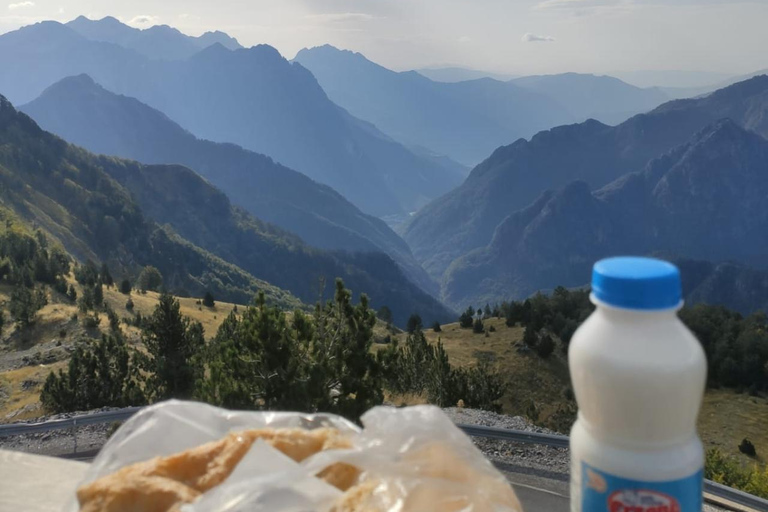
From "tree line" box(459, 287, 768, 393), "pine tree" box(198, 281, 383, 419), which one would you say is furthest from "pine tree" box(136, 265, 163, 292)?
"pine tree" box(198, 281, 383, 419)

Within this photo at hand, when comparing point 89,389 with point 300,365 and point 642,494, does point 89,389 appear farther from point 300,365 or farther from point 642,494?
point 642,494

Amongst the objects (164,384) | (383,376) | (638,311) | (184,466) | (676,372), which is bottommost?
(164,384)

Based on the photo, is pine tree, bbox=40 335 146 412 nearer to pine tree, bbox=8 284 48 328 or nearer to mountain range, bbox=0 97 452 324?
pine tree, bbox=8 284 48 328

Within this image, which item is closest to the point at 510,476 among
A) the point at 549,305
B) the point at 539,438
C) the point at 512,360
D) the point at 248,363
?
the point at 539,438

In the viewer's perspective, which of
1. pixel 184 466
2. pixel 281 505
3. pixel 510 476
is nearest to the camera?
pixel 281 505

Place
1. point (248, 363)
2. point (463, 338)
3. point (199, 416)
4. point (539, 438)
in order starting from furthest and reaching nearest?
point (463, 338) < point (539, 438) < point (248, 363) < point (199, 416)

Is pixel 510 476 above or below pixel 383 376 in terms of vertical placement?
below

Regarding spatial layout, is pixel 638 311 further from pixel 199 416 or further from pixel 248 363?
pixel 248 363
